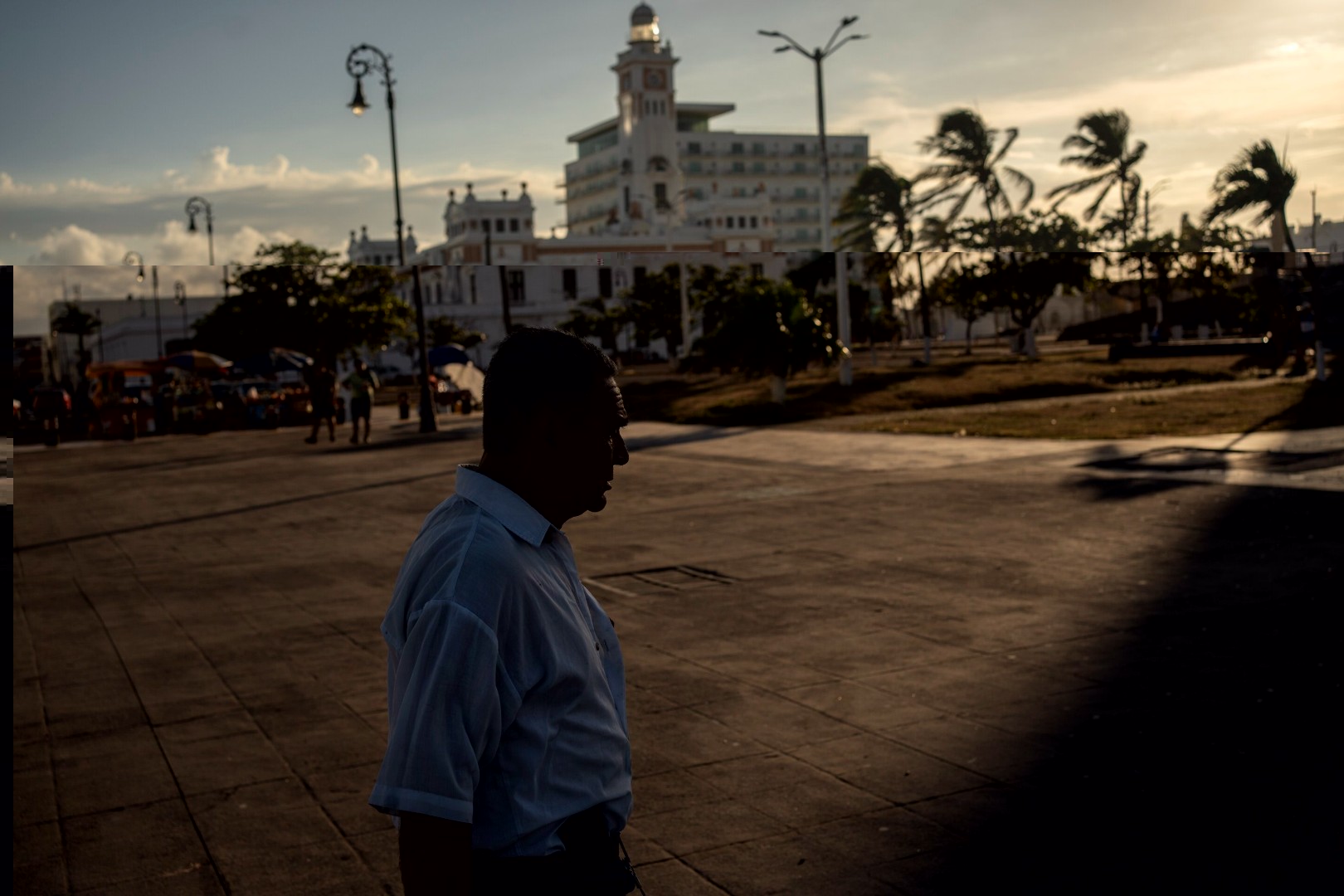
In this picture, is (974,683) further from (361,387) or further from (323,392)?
(361,387)

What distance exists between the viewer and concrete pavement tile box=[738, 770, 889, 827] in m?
4.79

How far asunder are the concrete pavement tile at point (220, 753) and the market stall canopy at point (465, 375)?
1.79 m

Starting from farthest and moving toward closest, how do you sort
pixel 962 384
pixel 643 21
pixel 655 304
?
pixel 643 21 < pixel 962 384 < pixel 655 304

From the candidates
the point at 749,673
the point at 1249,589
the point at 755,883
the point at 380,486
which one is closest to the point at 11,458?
the point at 755,883

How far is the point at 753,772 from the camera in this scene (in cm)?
529

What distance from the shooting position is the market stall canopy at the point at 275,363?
5.75 m

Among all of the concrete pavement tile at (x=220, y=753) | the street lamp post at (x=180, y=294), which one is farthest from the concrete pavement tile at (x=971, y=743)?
the street lamp post at (x=180, y=294)

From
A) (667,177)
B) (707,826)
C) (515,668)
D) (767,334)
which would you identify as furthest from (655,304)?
(667,177)

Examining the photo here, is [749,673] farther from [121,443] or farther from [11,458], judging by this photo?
[11,458]

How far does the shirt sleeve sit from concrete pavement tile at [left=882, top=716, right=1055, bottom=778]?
360 centimetres

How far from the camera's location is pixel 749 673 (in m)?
6.84

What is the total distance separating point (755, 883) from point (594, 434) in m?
2.53

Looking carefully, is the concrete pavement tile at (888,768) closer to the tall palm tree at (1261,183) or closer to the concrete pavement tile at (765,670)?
the concrete pavement tile at (765,670)

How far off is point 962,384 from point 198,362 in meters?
25.3
